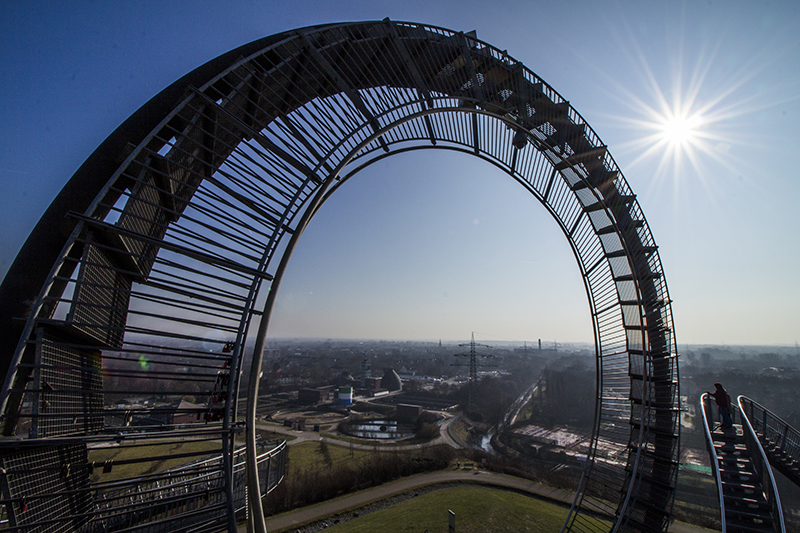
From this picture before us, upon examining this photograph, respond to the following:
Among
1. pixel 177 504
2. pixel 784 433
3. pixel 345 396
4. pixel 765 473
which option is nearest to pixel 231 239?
pixel 177 504

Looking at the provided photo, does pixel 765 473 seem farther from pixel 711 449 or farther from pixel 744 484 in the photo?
pixel 711 449

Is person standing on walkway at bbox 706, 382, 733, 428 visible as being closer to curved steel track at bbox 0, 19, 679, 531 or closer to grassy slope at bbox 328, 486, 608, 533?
curved steel track at bbox 0, 19, 679, 531

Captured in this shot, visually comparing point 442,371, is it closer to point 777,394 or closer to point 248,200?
point 777,394

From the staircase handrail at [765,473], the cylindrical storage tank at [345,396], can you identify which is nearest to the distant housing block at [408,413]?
the cylindrical storage tank at [345,396]

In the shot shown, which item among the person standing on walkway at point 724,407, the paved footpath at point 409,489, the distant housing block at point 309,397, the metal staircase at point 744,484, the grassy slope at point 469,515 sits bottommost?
the distant housing block at point 309,397

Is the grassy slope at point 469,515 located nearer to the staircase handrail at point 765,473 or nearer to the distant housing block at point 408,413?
the staircase handrail at point 765,473

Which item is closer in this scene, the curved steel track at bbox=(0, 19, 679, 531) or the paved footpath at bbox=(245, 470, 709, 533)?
the curved steel track at bbox=(0, 19, 679, 531)

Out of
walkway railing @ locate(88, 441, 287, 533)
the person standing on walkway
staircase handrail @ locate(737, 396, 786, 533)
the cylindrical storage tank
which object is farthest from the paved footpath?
the cylindrical storage tank
